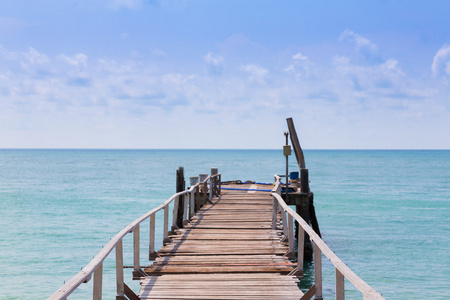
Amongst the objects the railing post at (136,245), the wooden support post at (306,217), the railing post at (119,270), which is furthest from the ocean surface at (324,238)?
the railing post at (119,270)

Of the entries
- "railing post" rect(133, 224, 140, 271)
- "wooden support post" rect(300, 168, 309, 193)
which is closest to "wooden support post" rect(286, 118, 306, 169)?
"wooden support post" rect(300, 168, 309, 193)

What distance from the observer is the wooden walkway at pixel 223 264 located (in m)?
6.80

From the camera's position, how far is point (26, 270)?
18.4m

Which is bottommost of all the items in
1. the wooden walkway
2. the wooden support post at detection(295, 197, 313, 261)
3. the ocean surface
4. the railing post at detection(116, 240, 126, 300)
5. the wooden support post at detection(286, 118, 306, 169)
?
the ocean surface

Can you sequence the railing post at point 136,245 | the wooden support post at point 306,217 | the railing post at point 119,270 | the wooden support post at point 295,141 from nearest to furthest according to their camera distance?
1. the railing post at point 119,270
2. the railing post at point 136,245
3. the wooden support post at point 306,217
4. the wooden support post at point 295,141

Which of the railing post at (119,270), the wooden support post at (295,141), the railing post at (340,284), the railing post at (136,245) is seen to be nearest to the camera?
the railing post at (340,284)

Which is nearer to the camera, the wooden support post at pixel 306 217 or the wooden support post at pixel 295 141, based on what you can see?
the wooden support post at pixel 306 217

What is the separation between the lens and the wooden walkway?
680cm

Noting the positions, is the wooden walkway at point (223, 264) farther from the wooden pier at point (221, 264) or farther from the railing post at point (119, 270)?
the railing post at point (119, 270)

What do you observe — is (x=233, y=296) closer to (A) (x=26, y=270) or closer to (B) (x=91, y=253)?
(A) (x=26, y=270)

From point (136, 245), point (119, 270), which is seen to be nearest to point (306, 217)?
point (136, 245)

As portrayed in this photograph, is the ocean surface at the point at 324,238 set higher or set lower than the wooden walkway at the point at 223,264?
lower

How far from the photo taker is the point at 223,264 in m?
8.45

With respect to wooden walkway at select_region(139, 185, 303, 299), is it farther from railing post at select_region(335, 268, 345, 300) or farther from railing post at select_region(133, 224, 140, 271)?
railing post at select_region(335, 268, 345, 300)
